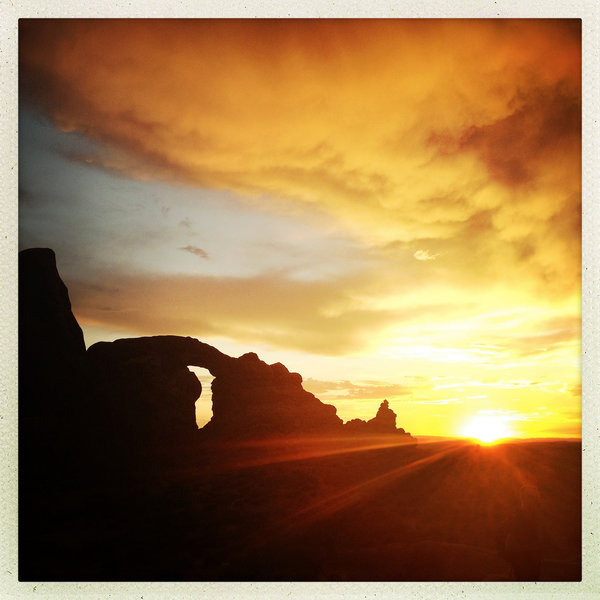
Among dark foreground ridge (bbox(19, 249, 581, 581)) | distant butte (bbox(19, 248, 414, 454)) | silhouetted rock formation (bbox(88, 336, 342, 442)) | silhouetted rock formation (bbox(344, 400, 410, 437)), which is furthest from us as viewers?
silhouetted rock formation (bbox(88, 336, 342, 442))

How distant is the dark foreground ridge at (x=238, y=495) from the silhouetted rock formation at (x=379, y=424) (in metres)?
0.03

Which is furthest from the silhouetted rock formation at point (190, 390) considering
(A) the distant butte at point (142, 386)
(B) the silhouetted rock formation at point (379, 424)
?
(B) the silhouetted rock formation at point (379, 424)

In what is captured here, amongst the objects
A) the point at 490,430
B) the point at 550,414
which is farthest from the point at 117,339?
the point at 550,414

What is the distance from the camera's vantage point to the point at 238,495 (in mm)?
3791

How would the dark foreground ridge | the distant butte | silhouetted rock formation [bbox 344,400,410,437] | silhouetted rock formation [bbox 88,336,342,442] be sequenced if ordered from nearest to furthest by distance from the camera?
the dark foreground ridge
the distant butte
silhouetted rock formation [bbox 344,400,410,437]
silhouetted rock formation [bbox 88,336,342,442]

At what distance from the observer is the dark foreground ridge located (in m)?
3.43

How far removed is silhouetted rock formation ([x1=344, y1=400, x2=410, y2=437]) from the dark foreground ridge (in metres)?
0.03

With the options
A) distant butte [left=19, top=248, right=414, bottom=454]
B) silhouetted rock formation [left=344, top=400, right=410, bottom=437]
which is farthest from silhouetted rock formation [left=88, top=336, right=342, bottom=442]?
silhouetted rock formation [left=344, top=400, right=410, bottom=437]

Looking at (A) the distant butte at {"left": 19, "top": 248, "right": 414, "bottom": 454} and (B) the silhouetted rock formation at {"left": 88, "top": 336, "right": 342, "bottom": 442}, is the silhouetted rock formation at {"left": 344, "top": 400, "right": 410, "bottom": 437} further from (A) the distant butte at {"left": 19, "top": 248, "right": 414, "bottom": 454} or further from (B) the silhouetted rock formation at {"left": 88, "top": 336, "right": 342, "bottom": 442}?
(B) the silhouetted rock formation at {"left": 88, "top": 336, "right": 342, "bottom": 442}

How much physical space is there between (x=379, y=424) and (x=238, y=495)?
1.49m

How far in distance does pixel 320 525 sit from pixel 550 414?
6.81 feet

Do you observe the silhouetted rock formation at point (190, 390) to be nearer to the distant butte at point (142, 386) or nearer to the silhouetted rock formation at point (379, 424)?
the distant butte at point (142, 386)

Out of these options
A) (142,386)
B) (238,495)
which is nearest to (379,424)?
(238,495)

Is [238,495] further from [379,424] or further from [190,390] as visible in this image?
[190,390]
